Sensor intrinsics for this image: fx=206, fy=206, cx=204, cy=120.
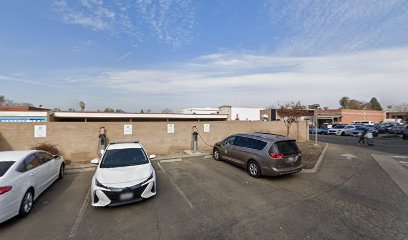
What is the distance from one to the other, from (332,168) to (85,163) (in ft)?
40.2

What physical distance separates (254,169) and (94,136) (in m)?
8.67

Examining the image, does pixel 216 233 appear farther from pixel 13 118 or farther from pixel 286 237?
pixel 13 118

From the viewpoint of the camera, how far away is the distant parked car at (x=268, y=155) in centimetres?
767

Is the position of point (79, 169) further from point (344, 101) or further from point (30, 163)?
point (344, 101)

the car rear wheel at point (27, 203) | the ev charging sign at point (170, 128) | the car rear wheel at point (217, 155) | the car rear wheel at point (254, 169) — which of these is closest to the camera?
the car rear wheel at point (27, 203)

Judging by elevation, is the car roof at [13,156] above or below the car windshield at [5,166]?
above

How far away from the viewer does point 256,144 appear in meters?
8.59

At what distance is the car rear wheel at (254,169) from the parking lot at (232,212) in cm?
29

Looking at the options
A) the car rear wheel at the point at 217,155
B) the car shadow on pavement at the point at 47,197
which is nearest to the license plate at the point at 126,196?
the car shadow on pavement at the point at 47,197

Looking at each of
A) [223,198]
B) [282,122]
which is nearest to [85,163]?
[223,198]

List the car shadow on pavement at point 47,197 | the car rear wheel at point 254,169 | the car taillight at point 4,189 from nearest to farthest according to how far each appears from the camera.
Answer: the car taillight at point 4,189 < the car shadow on pavement at point 47,197 < the car rear wheel at point 254,169

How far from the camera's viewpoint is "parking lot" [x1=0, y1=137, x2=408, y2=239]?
425 cm

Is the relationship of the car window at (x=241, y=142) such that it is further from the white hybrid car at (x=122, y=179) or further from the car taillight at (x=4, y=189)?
the car taillight at (x=4, y=189)

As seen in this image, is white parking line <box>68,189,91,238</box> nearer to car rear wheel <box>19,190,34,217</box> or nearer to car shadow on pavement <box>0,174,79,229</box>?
car shadow on pavement <box>0,174,79,229</box>
